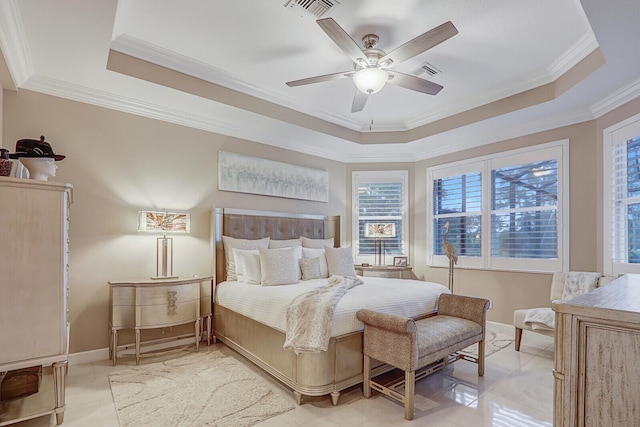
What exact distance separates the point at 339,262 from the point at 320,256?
257 mm

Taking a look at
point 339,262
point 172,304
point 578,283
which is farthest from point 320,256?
point 578,283

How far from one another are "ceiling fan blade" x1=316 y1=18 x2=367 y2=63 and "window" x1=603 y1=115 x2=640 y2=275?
2913 mm

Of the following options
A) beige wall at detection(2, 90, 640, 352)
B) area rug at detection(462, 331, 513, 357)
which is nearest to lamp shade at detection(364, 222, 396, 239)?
beige wall at detection(2, 90, 640, 352)

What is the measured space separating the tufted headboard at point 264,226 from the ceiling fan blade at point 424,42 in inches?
100

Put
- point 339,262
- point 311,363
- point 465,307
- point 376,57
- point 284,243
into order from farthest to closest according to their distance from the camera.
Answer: point 284,243, point 339,262, point 465,307, point 376,57, point 311,363

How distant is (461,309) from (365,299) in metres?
1.07

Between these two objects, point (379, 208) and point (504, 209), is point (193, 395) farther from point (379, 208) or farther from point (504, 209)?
point (504, 209)

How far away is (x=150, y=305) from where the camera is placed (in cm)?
326

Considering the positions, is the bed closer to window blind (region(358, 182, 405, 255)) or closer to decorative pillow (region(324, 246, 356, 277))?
decorative pillow (region(324, 246, 356, 277))

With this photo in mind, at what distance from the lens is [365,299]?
2779 mm

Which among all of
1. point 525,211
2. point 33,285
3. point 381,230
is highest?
point 525,211

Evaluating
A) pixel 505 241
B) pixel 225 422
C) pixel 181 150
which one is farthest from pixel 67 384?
pixel 505 241

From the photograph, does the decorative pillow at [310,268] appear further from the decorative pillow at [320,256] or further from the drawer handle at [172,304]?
the drawer handle at [172,304]

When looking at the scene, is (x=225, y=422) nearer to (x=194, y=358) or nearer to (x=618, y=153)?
(x=194, y=358)
